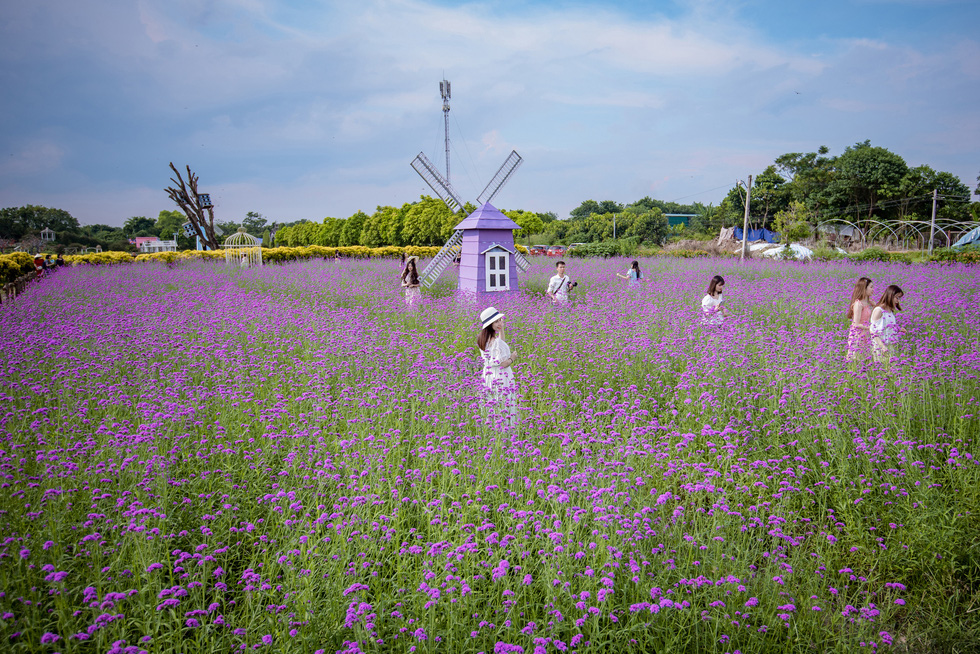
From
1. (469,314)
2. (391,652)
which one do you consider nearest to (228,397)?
(391,652)

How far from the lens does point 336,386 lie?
5.38 m

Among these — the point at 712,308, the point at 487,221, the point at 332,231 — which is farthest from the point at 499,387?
the point at 332,231

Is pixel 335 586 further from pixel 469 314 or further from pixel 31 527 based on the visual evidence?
pixel 469 314

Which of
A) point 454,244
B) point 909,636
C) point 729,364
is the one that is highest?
point 454,244

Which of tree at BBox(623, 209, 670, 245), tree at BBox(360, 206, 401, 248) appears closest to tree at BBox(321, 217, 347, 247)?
tree at BBox(360, 206, 401, 248)

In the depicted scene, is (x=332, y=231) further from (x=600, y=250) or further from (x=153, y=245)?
(x=600, y=250)

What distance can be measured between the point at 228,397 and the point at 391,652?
131 inches

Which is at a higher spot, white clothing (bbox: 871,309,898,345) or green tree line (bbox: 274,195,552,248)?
green tree line (bbox: 274,195,552,248)

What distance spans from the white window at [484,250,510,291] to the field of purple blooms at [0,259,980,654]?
5177 mm

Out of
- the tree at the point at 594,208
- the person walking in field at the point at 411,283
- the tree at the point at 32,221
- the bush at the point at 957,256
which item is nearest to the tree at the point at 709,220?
the tree at the point at 594,208

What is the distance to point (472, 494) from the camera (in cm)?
334

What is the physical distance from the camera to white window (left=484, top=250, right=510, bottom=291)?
1281 centimetres

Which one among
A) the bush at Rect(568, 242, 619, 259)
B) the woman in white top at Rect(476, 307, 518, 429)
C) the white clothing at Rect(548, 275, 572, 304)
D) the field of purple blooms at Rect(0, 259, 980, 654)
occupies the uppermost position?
the bush at Rect(568, 242, 619, 259)

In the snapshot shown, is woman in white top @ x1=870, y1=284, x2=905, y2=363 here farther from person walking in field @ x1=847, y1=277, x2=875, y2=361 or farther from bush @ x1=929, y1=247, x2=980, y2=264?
bush @ x1=929, y1=247, x2=980, y2=264
